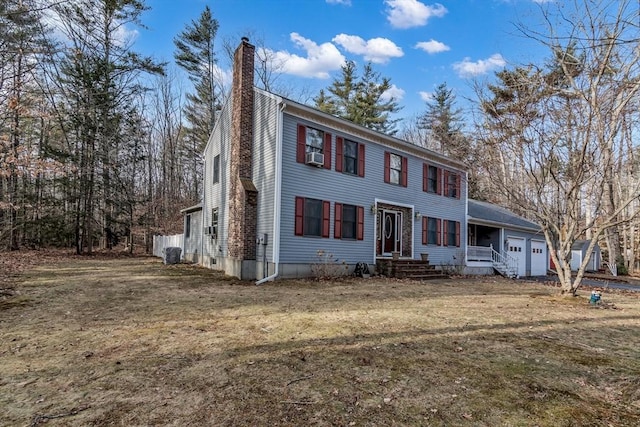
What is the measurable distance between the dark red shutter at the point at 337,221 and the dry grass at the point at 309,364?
5.09 m

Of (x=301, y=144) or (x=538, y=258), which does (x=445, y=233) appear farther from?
(x=301, y=144)

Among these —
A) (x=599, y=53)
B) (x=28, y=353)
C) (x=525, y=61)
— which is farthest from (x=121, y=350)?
(x=525, y=61)

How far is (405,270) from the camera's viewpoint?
43.3 ft

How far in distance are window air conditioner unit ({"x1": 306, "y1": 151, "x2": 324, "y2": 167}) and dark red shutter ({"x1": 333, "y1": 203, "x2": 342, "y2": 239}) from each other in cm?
167

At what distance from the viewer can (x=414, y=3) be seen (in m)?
11.5

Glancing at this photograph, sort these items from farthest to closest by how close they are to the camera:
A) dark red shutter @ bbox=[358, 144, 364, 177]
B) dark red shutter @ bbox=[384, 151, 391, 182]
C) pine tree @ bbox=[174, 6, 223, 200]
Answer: pine tree @ bbox=[174, 6, 223, 200]
dark red shutter @ bbox=[384, 151, 391, 182]
dark red shutter @ bbox=[358, 144, 364, 177]

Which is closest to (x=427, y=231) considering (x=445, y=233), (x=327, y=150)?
(x=445, y=233)

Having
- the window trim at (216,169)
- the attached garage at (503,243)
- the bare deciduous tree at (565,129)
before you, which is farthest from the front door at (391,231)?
the window trim at (216,169)

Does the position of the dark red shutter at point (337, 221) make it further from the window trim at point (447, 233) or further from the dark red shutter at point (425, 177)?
the window trim at point (447, 233)

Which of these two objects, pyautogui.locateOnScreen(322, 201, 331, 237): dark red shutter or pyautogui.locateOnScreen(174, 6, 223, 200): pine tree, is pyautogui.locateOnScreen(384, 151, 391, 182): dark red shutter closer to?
pyautogui.locateOnScreen(322, 201, 331, 237): dark red shutter

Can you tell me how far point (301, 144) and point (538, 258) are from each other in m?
17.0

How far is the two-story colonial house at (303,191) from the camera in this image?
11.2 m

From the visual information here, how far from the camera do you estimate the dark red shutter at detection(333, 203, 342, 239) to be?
40.4 ft

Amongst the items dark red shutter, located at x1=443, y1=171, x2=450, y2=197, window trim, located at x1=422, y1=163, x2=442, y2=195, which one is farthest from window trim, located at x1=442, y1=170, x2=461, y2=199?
window trim, located at x1=422, y1=163, x2=442, y2=195
